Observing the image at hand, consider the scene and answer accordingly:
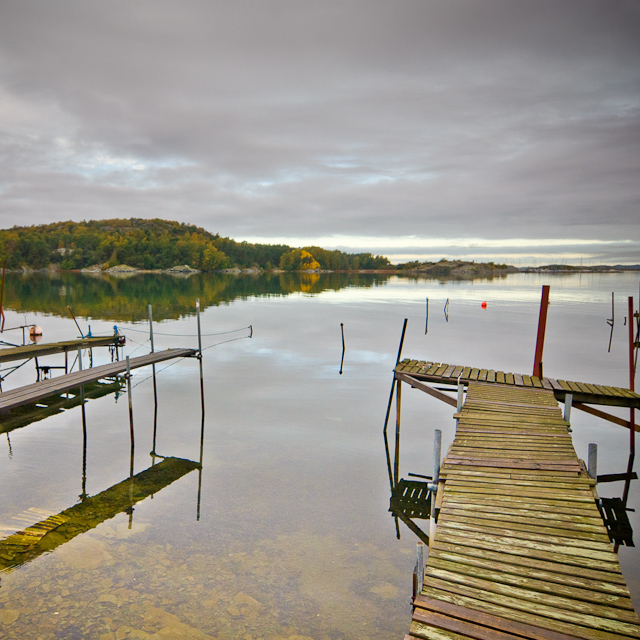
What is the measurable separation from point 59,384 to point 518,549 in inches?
650

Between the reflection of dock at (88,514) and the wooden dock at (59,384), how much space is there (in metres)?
4.35

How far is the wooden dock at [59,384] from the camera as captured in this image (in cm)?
1517

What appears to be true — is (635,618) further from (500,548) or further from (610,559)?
(500,548)

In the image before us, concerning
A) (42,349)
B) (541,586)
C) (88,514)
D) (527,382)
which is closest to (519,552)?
(541,586)

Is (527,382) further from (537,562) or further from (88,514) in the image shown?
(88,514)

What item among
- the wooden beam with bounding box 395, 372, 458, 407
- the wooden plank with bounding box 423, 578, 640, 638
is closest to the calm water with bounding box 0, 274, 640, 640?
the wooden beam with bounding box 395, 372, 458, 407

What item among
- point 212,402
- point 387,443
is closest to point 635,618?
point 387,443

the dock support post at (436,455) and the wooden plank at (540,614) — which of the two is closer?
the wooden plank at (540,614)

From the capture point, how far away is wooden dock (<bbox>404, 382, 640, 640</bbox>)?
5695 mm

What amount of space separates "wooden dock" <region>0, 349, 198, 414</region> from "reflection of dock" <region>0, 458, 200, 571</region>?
435 cm

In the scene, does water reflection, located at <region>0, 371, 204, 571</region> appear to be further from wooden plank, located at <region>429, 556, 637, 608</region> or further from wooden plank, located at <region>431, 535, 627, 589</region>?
wooden plank, located at <region>429, 556, 637, 608</region>

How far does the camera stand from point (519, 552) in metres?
7.15

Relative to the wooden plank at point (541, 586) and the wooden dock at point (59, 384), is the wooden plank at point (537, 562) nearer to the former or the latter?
the wooden plank at point (541, 586)

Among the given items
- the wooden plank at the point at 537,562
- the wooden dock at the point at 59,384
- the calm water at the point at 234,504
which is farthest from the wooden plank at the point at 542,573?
the wooden dock at the point at 59,384
